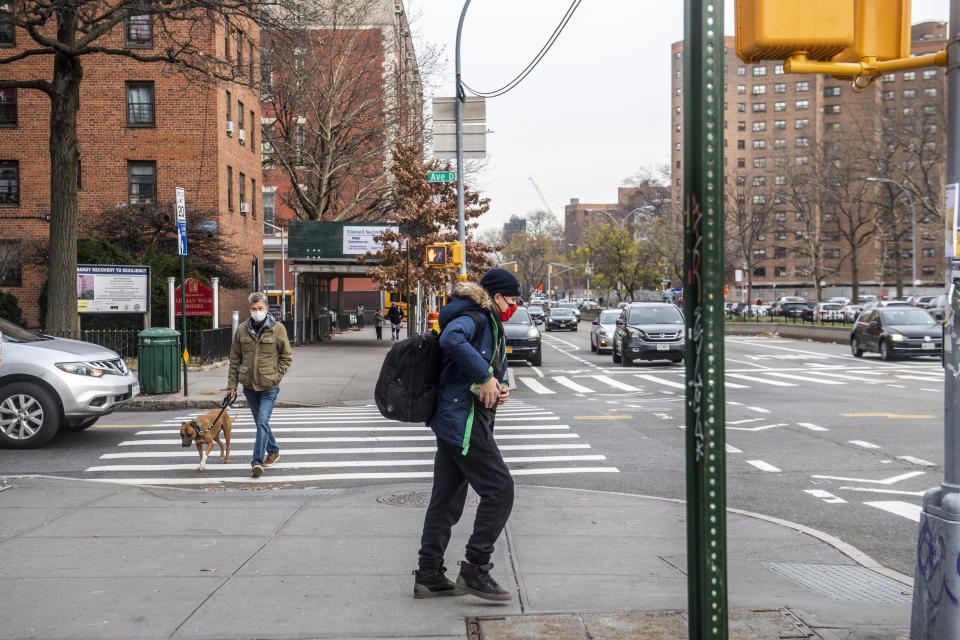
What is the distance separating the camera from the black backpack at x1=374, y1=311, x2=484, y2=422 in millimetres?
5254

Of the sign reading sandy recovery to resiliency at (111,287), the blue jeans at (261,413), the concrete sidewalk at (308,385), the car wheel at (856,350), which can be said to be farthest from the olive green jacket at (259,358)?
the car wheel at (856,350)

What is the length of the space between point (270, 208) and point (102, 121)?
28.1m

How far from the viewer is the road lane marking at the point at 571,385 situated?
64.9 ft

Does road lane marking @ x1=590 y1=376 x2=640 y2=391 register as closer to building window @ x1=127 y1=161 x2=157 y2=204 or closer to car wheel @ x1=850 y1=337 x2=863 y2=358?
car wheel @ x1=850 y1=337 x2=863 y2=358

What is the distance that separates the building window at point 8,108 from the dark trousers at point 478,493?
3302cm

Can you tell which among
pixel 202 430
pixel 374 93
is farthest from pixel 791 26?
pixel 374 93

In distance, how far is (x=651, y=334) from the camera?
84.7 feet

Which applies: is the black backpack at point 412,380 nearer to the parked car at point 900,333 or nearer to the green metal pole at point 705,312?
the green metal pole at point 705,312

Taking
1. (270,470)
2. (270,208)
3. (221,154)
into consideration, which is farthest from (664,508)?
(270,208)

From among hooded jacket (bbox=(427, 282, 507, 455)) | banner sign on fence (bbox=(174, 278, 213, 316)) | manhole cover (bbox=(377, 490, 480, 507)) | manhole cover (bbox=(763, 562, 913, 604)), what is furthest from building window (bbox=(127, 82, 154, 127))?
manhole cover (bbox=(763, 562, 913, 604))

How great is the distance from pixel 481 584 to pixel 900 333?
82.3ft

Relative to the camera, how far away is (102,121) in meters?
32.5

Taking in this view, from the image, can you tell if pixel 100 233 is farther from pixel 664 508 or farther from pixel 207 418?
pixel 664 508

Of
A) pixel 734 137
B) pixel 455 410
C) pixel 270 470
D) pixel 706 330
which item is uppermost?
pixel 734 137
